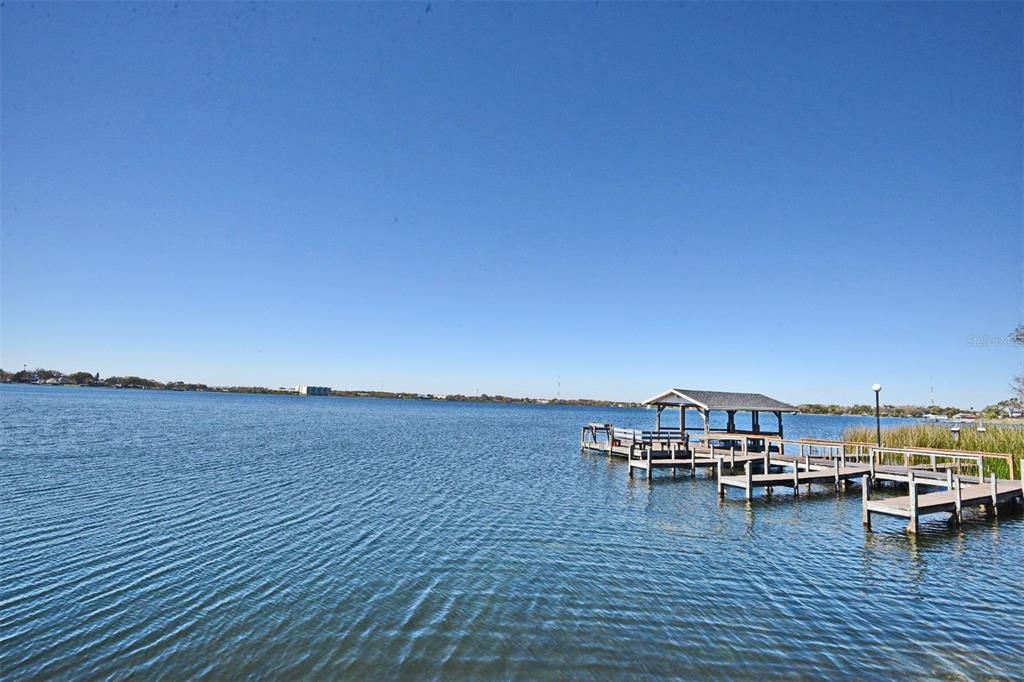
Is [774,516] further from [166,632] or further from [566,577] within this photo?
[166,632]

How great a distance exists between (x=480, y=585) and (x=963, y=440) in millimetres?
29457

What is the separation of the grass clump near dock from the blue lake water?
8.40 metres

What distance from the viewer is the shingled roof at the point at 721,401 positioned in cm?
3105

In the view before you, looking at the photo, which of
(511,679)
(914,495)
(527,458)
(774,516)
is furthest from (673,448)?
(511,679)

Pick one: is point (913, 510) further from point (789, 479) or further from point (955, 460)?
point (955, 460)

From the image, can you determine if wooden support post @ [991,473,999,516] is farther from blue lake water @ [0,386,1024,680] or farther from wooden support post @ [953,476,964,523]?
wooden support post @ [953,476,964,523]

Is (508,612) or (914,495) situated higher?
(914,495)

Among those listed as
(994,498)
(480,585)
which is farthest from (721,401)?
(480,585)

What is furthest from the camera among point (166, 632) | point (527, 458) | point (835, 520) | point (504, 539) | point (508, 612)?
point (527, 458)

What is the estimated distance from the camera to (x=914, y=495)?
48.2ft

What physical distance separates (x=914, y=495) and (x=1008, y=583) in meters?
4.02

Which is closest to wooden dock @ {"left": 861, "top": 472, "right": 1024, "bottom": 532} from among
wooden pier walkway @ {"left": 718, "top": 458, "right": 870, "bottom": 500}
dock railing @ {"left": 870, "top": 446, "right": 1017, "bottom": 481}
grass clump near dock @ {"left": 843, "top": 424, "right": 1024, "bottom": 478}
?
dock railing @ {"left": 870, "top": 446, "right": 1017, "bottom": 481}

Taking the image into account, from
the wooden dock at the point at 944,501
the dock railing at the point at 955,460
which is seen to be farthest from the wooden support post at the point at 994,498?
the dock railing at the point at 955,460

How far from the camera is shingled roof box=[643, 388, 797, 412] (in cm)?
3105
